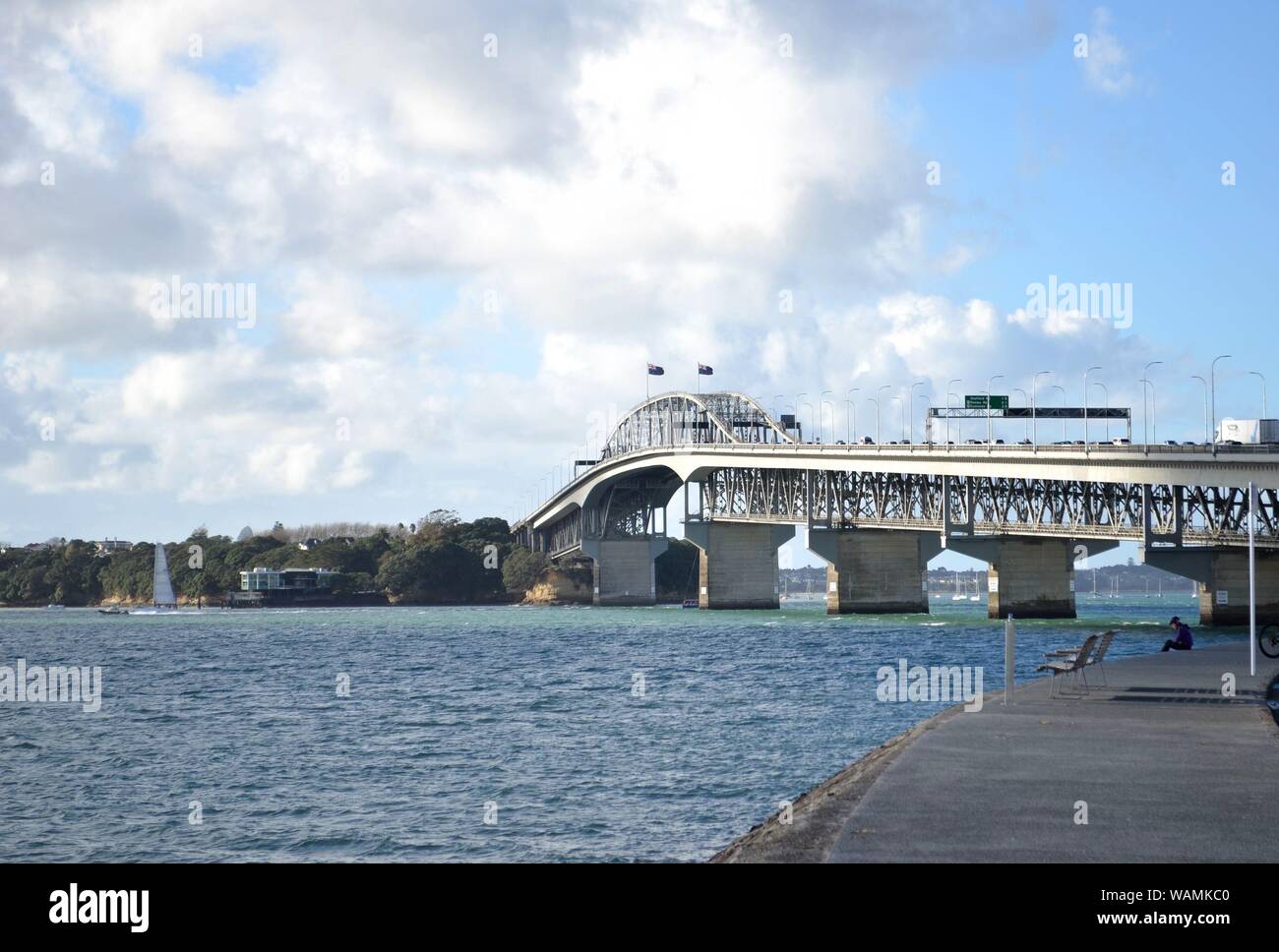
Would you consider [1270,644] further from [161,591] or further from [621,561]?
[161,591]

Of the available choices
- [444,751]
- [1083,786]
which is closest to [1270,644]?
[444,751]

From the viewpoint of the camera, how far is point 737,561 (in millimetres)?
162000

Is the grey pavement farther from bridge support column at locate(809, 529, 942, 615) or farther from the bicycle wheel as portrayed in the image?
bridge support column at locate(809, 529, 942, 615)

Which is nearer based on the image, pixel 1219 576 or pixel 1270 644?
pixel 1270 644

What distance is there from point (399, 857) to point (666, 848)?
11.8ft

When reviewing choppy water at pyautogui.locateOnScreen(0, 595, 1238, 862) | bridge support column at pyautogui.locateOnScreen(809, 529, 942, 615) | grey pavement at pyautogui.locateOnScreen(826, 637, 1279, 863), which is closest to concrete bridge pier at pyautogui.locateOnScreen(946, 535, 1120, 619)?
bridge support column at pyautogui.locateOnScreen(809, 529, 942, 615)

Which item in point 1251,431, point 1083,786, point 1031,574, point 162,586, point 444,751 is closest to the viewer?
point 1083,786

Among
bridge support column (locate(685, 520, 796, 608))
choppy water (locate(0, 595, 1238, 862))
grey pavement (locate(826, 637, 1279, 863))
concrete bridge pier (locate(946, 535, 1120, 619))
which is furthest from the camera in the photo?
bridge support column (locate(685, 520, 796, 608))

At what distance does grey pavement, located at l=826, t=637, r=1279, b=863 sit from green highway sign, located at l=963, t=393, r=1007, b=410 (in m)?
90.5

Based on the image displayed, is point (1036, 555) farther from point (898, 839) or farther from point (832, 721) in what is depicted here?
point (898, 839)

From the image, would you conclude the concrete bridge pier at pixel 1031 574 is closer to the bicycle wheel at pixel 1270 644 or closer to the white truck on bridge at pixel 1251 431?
the white truck on bridge at pixel 1251 431

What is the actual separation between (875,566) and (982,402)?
21428mm

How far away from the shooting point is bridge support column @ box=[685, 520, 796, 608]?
159125 mm
